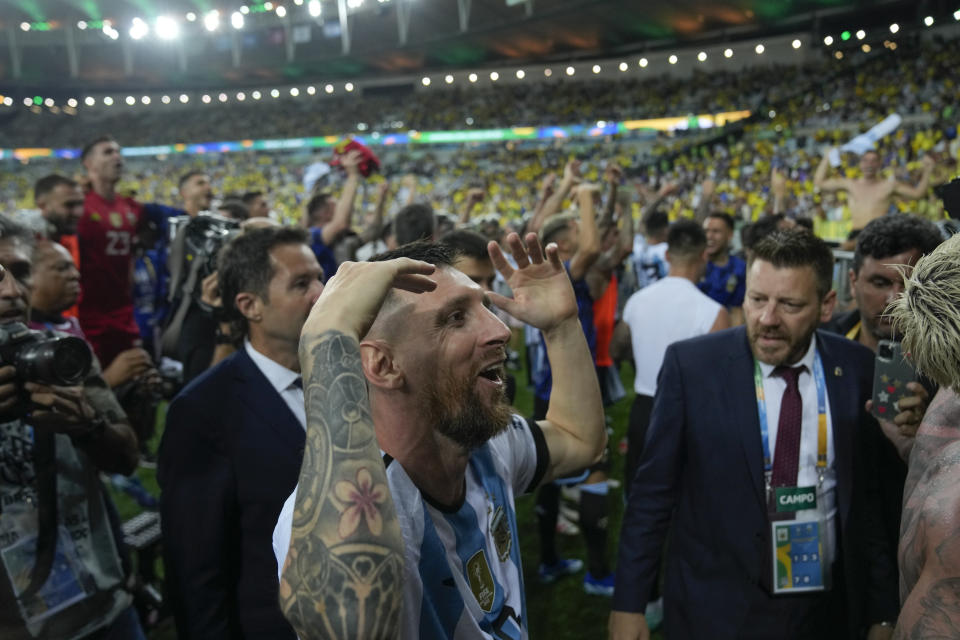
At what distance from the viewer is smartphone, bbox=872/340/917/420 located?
1.99 metres

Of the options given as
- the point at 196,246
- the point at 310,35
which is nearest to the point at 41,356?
the point at 196,246

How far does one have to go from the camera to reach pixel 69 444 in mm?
2162

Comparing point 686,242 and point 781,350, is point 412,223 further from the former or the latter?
point 781,350

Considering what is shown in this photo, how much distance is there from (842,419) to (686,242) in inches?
77.3

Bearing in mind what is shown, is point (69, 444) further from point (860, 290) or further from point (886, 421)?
point (860, 290)

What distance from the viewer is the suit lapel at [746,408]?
7.39ft

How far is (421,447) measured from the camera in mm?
1461

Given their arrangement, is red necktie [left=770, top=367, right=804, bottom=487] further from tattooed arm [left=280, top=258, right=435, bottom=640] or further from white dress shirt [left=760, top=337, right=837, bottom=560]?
tattooed arm [left=280, top=258, right=435, bottom=640]

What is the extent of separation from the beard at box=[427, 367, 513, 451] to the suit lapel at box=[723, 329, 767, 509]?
118 cm

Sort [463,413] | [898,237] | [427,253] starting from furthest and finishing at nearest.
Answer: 1. [898,237]
2. [427,253]
3. [463,413]

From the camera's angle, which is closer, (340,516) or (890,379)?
(340,516)

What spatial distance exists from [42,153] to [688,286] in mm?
49366

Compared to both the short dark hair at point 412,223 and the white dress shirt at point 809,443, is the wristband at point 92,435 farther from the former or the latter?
the short dark hair at point 412,223

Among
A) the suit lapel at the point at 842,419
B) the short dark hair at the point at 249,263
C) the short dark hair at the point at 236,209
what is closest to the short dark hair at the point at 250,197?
the short dark hair at the point at 236,209
